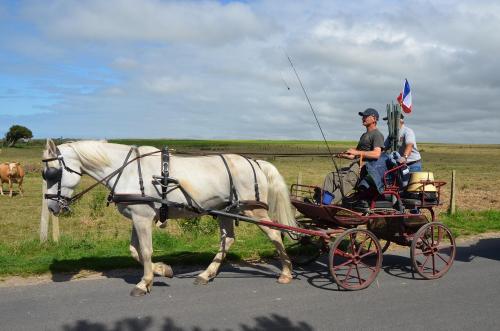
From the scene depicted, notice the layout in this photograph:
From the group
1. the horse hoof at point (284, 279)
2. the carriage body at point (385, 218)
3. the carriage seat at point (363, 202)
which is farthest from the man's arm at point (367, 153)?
the horse hoof at point (284, 279)

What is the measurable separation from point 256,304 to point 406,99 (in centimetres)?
509

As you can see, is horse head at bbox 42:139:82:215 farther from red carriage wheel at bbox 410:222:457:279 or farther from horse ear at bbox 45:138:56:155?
red carriage wheel at bbox 410:222:457:279

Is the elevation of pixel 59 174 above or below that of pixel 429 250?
above

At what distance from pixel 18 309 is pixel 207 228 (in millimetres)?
5591

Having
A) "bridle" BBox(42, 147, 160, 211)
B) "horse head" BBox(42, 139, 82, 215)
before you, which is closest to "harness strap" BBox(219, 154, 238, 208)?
"bridle" BBox(42, 147, 160, 211)

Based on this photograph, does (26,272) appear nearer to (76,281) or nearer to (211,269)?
(76,281)

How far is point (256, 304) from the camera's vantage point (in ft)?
18.5

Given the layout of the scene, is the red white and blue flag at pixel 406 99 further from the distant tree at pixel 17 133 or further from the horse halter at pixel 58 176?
the distant tree at pixel 17 133

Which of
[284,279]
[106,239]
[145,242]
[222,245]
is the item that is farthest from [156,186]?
[106,239]

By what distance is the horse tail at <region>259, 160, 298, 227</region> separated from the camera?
688 cm

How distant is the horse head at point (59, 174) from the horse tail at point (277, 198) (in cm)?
256

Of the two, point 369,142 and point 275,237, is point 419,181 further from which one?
point 275,237

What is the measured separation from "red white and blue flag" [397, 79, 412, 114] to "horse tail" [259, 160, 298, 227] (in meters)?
3.18

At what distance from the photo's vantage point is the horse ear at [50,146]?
5.97 metres
